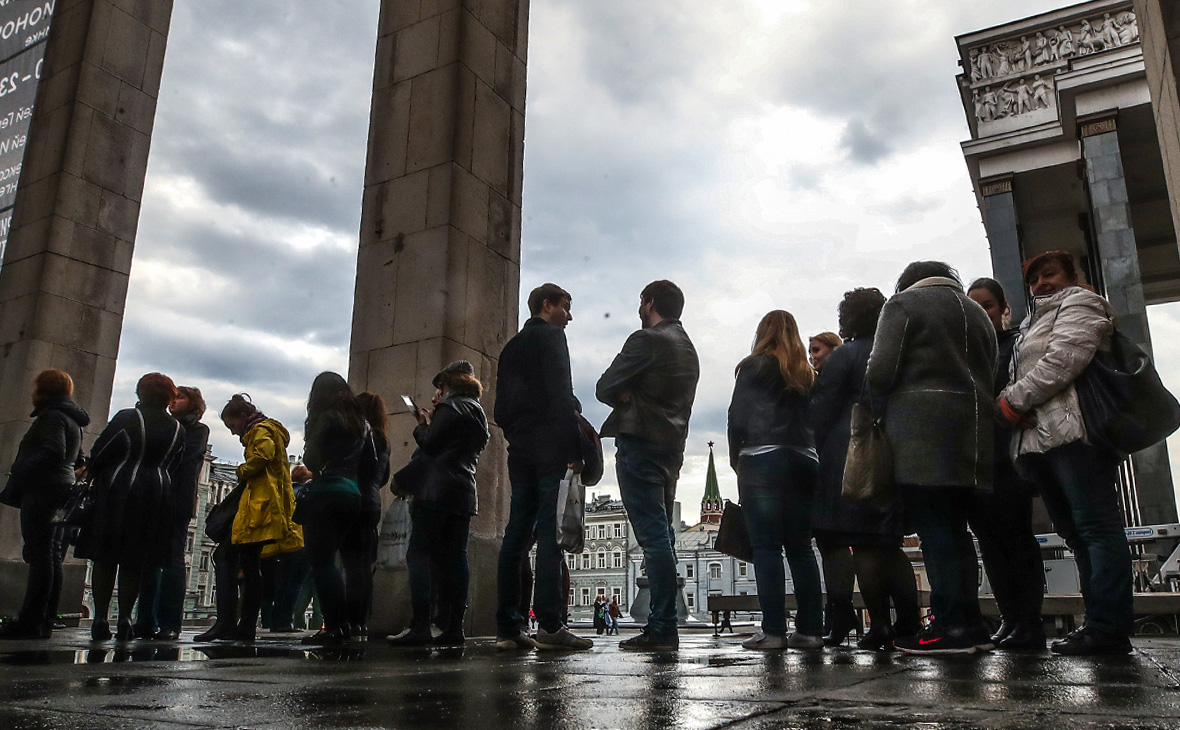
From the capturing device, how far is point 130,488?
5586 mm

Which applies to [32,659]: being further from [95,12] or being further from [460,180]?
[95,12]

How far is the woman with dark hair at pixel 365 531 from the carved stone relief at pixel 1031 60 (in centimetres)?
2019

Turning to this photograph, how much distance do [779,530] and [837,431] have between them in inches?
26.9

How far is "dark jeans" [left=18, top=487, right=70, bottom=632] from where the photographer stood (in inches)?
209

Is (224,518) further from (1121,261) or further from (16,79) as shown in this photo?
(1121,261)

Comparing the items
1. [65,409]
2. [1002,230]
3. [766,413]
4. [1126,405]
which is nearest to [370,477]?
[65,409]

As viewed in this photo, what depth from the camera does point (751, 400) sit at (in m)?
4.59

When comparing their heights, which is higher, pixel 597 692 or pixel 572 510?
pixel 572 510

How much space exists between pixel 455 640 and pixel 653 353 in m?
1.85

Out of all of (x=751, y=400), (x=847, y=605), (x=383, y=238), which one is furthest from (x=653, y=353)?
(x=383, y=238)

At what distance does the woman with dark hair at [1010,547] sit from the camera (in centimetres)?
412

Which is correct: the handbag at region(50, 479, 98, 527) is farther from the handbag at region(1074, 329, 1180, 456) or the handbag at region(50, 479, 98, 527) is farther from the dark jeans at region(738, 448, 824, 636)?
the handbag at region(1074, 329, 1180, 456)

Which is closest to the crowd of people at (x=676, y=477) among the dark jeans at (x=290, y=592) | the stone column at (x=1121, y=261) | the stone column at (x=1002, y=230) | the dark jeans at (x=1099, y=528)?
the dark jeans at (x=1099, y=528)

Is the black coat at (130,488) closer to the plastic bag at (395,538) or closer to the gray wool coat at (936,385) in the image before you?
the plastic bag at (395,538)
